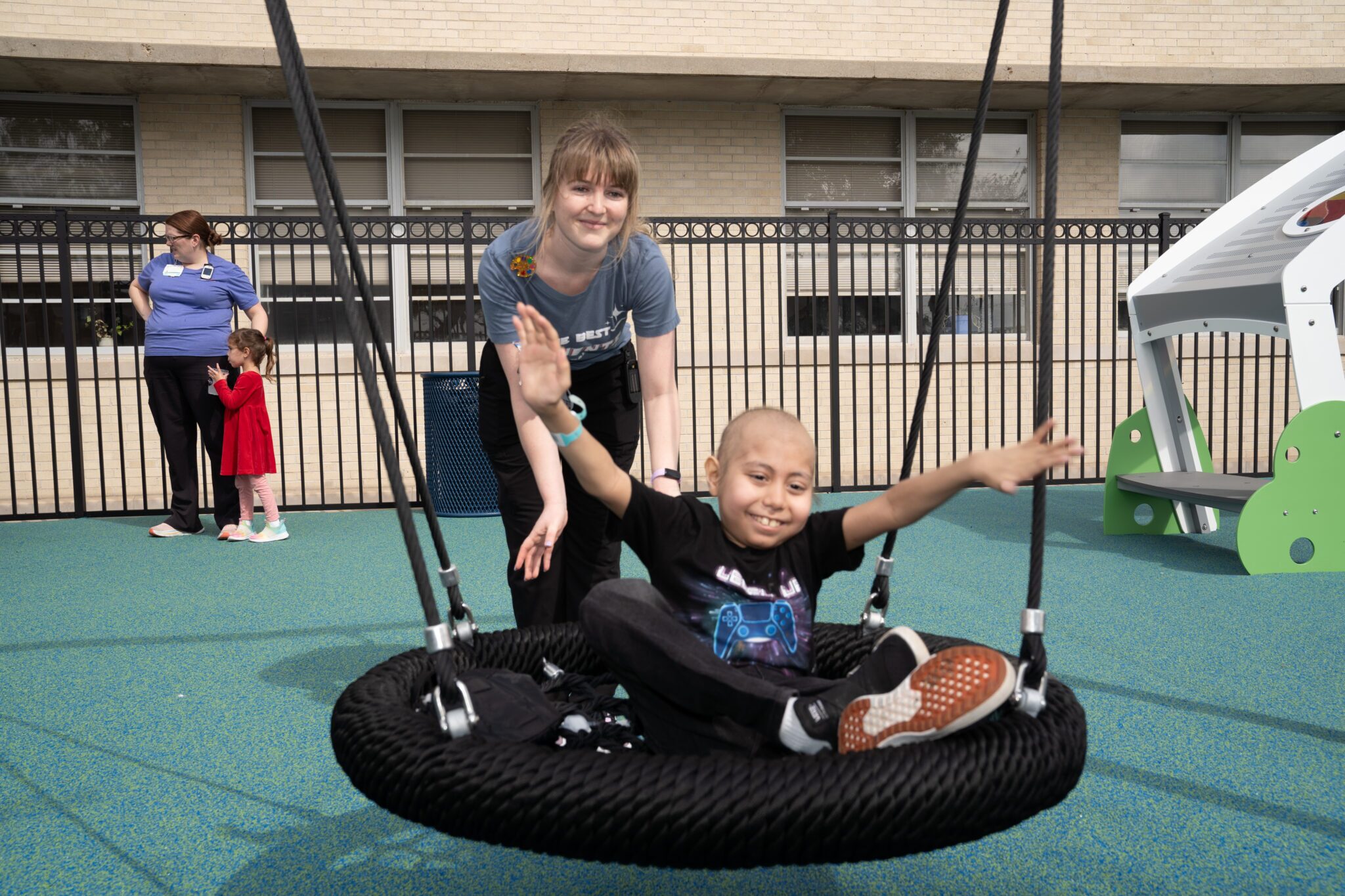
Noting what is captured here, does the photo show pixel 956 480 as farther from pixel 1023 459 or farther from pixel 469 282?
pixel 469 282

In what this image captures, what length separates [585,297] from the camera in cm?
257

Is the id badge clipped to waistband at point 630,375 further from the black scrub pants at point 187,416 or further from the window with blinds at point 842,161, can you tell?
the window with blinds at point 842,161

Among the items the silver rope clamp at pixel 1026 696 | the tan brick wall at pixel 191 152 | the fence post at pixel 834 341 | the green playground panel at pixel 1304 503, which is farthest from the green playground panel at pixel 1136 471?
the tan brick wall at pixel 191 152

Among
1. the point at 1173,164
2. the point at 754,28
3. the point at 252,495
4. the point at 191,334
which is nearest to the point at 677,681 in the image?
the point at 252,495

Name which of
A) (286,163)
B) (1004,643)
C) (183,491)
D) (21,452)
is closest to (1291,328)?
(1004,643)

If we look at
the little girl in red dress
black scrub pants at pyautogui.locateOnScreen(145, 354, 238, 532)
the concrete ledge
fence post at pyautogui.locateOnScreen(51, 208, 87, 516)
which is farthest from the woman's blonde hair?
the concrete ledge

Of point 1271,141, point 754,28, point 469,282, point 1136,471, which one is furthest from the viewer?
point 1271,141

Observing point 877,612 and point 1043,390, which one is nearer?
point 1043,390

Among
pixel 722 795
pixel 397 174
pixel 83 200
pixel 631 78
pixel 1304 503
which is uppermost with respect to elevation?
pixel 631 78

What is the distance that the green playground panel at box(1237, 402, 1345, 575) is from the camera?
5.19 meters

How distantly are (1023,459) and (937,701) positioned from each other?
41cm

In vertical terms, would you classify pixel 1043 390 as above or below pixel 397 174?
below

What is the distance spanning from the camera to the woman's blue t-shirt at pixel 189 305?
22.5 feet

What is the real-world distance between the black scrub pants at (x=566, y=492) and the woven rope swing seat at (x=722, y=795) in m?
1.34
